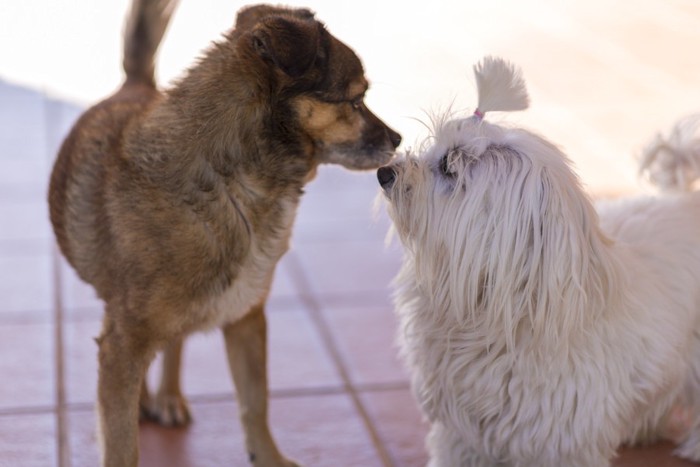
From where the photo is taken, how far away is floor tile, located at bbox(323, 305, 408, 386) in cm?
431

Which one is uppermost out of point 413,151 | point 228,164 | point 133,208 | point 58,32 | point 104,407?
point 413,151

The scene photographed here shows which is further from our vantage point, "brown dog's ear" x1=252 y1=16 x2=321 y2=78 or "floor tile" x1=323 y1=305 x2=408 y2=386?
"floor tile" x1=323 y1=305 x2=408 y2=386

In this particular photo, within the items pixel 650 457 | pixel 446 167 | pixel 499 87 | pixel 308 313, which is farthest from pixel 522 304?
pixel 308 313

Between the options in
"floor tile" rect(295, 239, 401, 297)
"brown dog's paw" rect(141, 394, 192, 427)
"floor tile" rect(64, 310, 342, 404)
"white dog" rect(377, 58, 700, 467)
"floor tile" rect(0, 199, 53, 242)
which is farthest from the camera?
"floor tile" rect(0, 199, 53, 242)

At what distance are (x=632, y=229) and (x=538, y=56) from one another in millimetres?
6295

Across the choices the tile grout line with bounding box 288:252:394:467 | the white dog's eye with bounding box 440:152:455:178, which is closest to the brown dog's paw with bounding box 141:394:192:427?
the tile grout line with bounding box 288:252:394:467

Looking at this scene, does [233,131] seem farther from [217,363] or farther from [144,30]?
[217,363]

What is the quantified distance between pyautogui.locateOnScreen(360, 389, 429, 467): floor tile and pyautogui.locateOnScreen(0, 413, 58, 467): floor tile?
116 cm

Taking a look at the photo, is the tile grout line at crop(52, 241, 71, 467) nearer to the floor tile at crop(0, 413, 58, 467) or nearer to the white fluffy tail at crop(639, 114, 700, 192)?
the floor tile at crop(0, 413, 58, 467)

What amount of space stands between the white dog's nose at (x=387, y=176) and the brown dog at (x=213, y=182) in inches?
10.5

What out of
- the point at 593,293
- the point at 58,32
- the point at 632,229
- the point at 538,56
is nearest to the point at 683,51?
the point at 538,56

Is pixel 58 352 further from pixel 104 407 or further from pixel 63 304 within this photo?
pixel 104 407

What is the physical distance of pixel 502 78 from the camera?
10.2 feet

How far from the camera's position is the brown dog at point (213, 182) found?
3135mm
